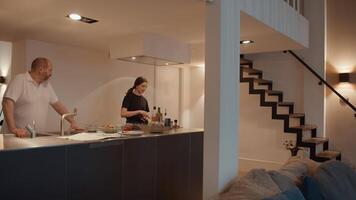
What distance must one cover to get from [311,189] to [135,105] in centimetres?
249

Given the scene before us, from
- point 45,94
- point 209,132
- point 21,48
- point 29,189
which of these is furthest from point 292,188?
point 21,48

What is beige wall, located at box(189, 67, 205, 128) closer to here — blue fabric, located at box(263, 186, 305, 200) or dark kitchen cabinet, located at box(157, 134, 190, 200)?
dark kitchen cabinet, located at box(157, 134, 190, 200)

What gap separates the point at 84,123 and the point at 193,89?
8.95 feet

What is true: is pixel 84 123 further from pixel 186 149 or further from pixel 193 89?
pixel 193 89

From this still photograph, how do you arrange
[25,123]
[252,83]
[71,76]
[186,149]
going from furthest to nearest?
1. [252,83]
2. [71,76]
3. [186,149]
4. [25,123]

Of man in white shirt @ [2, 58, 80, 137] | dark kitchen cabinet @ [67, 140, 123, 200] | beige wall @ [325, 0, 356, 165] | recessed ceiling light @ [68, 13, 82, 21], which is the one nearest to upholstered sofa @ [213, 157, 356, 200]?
dark kitchen cabinet @ [67, 140, 123, 200]

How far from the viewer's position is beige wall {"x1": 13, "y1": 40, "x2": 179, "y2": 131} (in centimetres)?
468

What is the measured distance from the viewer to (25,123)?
311 centimetres

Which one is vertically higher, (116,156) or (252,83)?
(252,83)

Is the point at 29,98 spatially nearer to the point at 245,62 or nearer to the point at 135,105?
the point at 135,105

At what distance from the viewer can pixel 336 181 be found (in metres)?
2.60

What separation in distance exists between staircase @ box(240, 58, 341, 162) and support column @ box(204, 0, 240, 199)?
2491mm

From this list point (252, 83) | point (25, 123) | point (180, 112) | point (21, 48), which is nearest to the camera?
point (25, 123)

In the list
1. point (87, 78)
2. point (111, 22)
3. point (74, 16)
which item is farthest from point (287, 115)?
point (74, 16)
